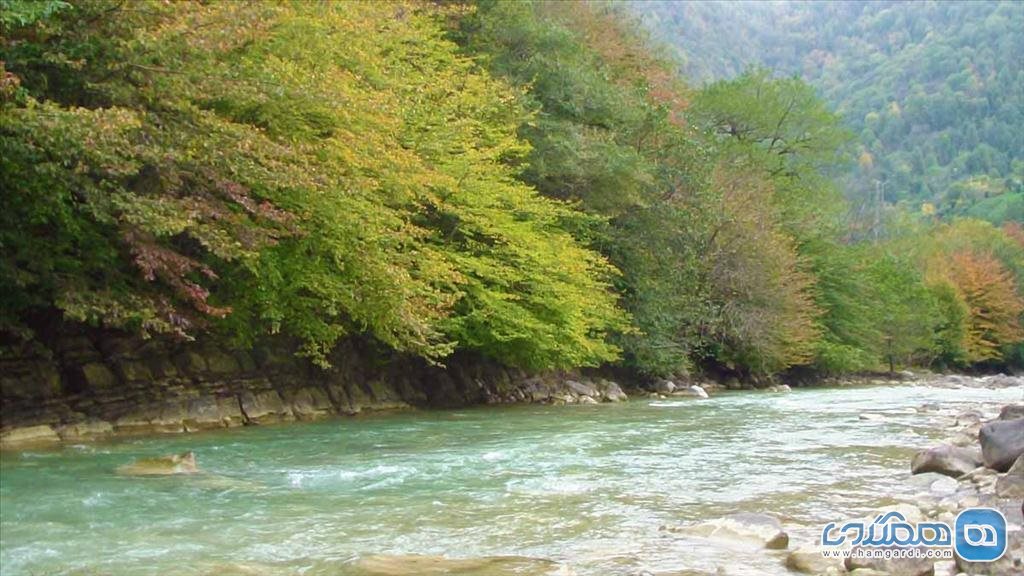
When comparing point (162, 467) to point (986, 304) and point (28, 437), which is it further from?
point (986, 304)

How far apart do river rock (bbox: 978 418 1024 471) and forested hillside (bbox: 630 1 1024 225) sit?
8185cm

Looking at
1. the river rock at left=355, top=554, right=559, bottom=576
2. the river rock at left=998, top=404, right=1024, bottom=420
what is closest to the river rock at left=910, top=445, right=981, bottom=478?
the river rock at left=998, top=404, right=1024, bottom=420

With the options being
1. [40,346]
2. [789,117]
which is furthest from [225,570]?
[789,117]

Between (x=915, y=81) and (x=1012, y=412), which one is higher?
(x=915, y=81)

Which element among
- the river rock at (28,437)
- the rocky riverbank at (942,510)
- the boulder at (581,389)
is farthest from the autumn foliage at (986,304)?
the river rock at (28,437)

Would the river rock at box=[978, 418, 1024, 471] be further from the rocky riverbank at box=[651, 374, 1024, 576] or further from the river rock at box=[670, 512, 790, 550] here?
the river rock at box=[670, 512, 790, 550]

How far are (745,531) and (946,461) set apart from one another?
3.73 metres

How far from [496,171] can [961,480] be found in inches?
442

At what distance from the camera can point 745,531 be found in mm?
6070

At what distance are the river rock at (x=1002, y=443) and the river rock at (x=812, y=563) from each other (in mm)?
3909

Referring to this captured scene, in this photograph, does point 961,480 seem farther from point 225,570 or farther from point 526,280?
point 526,280

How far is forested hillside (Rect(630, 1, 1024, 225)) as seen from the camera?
102750mm

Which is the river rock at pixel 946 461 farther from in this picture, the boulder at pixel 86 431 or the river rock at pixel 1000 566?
the boulder at pixel 86 431

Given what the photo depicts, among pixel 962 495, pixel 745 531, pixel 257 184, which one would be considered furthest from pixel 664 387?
pixel 745 531
